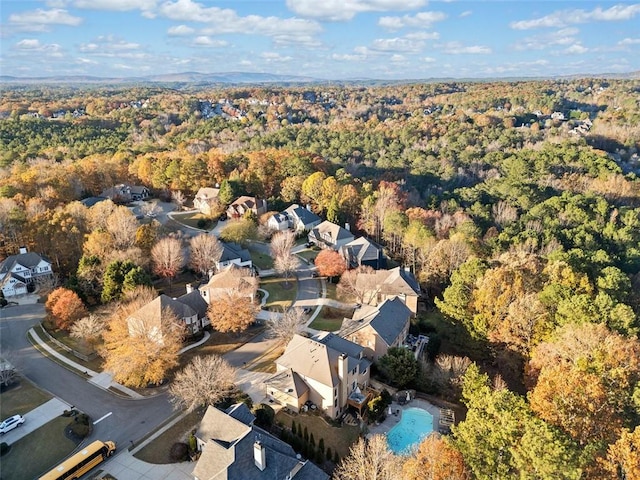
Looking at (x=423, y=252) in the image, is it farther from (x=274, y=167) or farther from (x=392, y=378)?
(x=274, y=167)

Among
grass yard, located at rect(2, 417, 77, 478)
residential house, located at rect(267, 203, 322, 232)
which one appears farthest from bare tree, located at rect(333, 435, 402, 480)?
residential house, located at rect(267, 203, 322, 232)

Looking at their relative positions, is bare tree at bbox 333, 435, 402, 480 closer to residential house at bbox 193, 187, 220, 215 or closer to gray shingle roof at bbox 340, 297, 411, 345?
gray shingle roof at bbox 340, 297, 411, 345

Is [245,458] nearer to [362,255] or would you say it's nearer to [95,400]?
[95,400]

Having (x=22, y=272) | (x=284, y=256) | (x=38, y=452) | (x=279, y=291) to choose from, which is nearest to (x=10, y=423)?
(x=38, y=452)

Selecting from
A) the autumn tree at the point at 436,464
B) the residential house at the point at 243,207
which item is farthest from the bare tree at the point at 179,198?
the autumn tree at the point at 436,464

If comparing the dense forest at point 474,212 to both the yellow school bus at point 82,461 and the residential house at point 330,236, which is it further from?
the yellow school bus at point 82,461

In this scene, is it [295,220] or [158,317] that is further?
[295,220]
